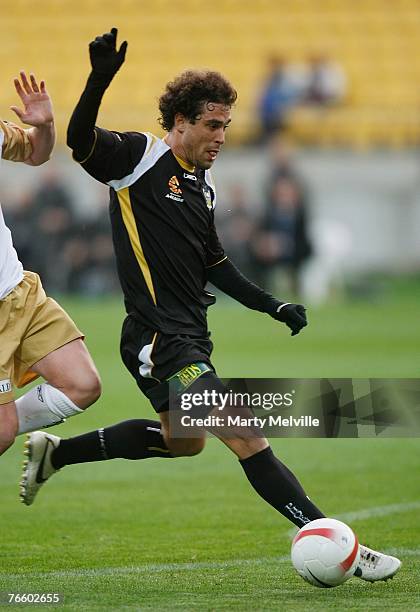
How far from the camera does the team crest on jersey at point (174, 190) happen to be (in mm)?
6219

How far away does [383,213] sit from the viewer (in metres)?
24.3

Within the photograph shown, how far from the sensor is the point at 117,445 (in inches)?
270

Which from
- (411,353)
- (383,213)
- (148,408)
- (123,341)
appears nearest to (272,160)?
(383,213)

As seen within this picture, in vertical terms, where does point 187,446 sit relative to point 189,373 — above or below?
below

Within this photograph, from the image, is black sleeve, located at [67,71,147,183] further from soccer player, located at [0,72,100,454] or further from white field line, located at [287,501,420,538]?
white field line, located at [287,501,420,538]

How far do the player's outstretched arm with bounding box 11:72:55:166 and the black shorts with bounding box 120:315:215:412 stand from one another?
1.05 meters

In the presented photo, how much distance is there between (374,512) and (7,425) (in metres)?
2.62

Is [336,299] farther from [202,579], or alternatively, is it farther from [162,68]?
[202,579]

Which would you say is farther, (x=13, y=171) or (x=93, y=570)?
(x=13, y=171)

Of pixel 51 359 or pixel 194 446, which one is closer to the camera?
pixel 51 359

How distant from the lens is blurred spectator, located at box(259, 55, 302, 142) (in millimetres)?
23531

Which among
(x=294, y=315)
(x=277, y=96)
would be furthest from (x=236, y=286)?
(x=277, y=96)

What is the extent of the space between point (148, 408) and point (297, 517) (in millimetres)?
6069

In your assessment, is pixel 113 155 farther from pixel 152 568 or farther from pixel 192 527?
Result: pixel 192 527
